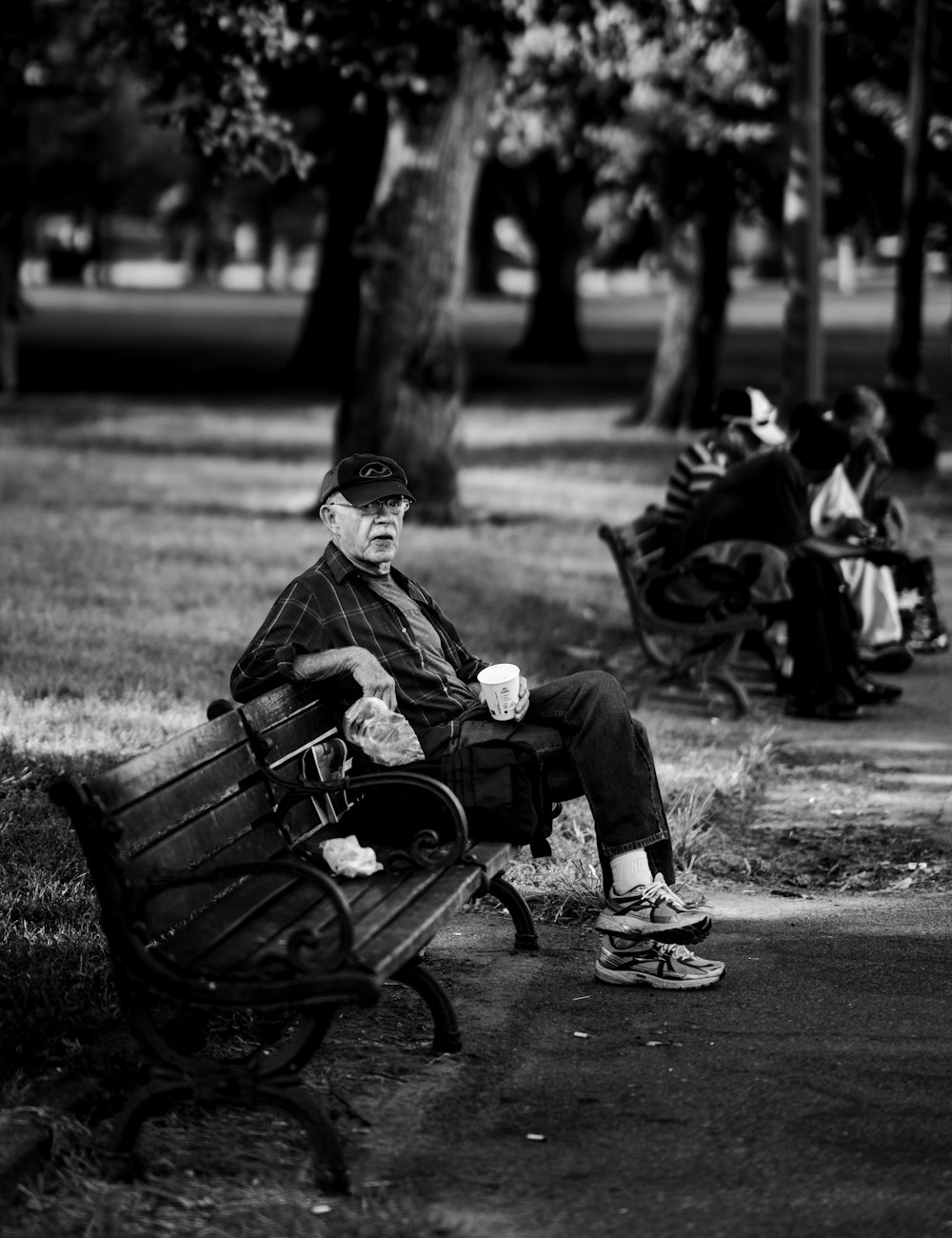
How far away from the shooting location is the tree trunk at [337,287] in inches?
1192

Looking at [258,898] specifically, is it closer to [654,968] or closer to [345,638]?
[345,638]

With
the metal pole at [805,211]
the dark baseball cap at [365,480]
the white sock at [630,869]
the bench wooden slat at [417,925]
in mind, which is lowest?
the white sock at [630,869]

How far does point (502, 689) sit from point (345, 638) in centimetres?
45

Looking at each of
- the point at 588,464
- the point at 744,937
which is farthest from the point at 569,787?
the point at 588,464

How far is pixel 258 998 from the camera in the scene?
4.07 metres

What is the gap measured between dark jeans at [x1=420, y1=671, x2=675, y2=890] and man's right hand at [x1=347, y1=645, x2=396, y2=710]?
0.76 feet

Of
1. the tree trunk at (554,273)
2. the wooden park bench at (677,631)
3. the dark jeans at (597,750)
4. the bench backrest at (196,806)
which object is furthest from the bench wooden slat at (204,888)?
the tree trunk at (554,273)

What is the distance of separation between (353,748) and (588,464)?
13.9 meters

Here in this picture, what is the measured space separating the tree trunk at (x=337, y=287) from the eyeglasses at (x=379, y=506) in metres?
25.0

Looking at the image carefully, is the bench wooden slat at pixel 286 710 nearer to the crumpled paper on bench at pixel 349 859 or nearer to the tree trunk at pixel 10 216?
the crumpled paper on bench at pixel 349 859

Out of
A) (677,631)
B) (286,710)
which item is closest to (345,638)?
(286,710)

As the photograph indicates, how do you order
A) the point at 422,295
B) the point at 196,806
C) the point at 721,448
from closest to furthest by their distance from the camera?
1. the point at 196,806
2. the point at 721,448
3. the point at 422,295

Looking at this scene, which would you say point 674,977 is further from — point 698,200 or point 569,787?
point 698,200

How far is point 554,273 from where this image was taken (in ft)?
127
